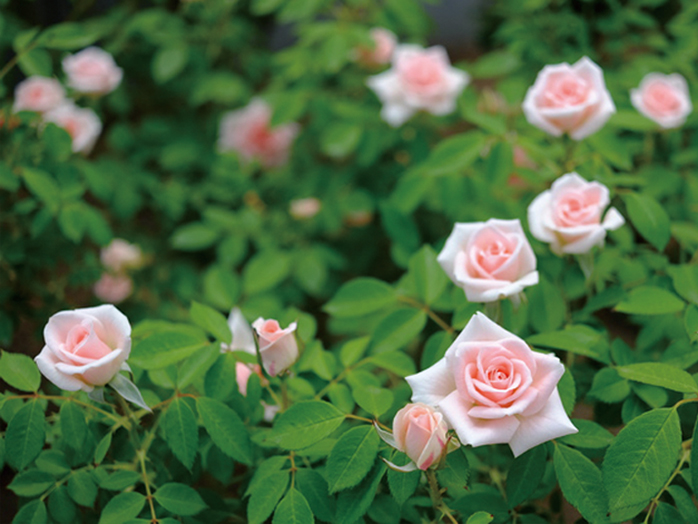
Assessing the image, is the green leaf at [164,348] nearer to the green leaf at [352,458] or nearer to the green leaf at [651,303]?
the green leaf at [352,458]

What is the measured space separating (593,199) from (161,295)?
1.29m

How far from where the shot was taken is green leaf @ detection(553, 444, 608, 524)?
0.62 meters

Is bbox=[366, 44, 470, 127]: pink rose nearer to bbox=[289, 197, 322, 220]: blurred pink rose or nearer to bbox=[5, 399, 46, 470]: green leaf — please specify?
bbox=[289, 197, 322, 220]: blurred pink rose

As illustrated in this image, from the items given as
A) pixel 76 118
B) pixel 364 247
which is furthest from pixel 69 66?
pixel 364 247

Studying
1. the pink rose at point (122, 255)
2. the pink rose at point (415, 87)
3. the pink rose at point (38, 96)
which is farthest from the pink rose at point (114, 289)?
the pink rose at point (415, 87)

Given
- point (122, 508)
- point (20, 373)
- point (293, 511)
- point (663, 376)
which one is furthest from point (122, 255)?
point (663, 376)

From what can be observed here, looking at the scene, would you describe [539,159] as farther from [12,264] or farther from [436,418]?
[12,264]

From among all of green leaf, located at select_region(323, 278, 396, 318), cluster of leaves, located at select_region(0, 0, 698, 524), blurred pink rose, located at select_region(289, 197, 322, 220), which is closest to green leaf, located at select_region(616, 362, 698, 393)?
cluster of leaves, located at select_region(0, 0, 698, 524)

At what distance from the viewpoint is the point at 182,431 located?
A: 2.24 ft

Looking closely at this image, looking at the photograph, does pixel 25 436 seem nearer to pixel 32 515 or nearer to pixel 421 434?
pixel 32 515

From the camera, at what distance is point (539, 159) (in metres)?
1.09

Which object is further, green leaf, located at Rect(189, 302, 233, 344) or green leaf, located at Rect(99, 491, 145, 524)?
green leaf, located at Rect(189, 302, 233, 344)

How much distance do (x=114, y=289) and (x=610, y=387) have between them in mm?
1334

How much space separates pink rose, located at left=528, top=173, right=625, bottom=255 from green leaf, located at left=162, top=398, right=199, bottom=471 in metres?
0.48
